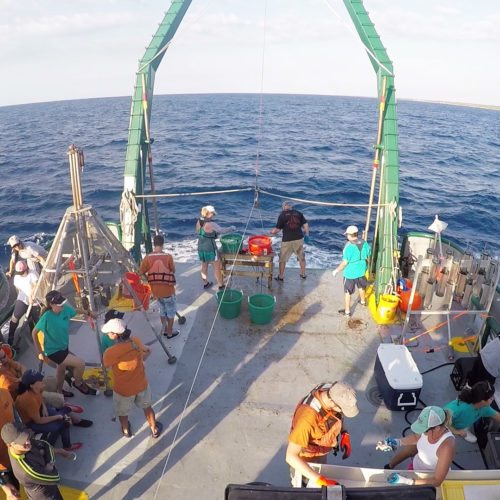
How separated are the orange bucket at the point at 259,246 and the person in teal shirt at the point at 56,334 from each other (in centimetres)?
446

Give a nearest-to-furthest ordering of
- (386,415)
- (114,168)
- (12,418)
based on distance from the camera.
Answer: (12,418) → (386,415) → (114,168)

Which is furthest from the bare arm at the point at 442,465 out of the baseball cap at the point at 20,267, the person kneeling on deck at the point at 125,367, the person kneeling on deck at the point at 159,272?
the baseball cap at the point at 20,267

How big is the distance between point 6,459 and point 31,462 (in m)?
0.91

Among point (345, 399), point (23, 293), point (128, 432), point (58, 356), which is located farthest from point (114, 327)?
point (23, 293)

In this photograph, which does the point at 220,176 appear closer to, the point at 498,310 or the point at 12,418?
the point at 498,310

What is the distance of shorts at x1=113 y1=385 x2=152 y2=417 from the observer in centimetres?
547

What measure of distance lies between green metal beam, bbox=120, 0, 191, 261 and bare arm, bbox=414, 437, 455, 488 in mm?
7572

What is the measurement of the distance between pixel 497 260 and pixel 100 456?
730 centimetres

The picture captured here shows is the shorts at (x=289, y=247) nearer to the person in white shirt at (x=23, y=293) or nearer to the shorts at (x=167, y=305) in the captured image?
the shorts at (x=167, y=305)

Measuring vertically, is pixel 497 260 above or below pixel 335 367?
above

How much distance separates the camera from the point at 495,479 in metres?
3.91

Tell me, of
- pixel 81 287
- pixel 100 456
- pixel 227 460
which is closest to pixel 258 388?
pixel 227 460

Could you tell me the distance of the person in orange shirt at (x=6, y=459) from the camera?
452 centimetres

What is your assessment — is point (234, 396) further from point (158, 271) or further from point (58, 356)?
point (58, 356)
